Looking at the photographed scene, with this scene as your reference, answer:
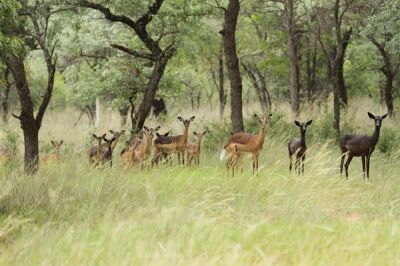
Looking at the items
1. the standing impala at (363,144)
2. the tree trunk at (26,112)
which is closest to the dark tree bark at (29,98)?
the tree trunk at (26,112)

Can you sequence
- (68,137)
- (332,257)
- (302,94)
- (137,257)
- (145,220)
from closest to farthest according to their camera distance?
(137,257)
(332,257)
(145,220)
(68,137)
(302,94)

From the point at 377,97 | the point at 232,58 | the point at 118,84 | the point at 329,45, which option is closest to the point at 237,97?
the point at 232,58

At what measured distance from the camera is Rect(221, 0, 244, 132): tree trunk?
15594mm

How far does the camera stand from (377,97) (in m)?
45.8

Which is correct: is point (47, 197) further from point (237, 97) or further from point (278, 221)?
point (237, 97)

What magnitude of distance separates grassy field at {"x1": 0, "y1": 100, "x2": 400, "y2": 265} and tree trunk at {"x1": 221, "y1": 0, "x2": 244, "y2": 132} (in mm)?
4580

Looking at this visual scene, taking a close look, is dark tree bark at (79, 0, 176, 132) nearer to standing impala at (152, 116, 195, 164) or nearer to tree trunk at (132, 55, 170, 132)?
tree trunk at (132, 55, 170, 132)

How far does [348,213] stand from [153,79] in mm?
9483

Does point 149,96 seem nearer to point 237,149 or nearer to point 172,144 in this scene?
point 172,144

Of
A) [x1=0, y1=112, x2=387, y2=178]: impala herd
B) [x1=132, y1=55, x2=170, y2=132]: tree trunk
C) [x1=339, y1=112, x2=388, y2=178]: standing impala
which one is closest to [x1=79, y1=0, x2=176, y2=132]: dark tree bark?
[x1=132, y1=55, x2=170, y2=132]: tree trunk

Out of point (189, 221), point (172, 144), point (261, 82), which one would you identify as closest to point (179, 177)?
point (189, 221)

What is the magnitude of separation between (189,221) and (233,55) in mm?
9414

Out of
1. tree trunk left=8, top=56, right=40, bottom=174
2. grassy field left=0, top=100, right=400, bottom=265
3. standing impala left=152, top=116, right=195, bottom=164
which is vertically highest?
tree trunk left=8, top=56, right=40, bottom=174

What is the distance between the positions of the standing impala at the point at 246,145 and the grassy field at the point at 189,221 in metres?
0.67
